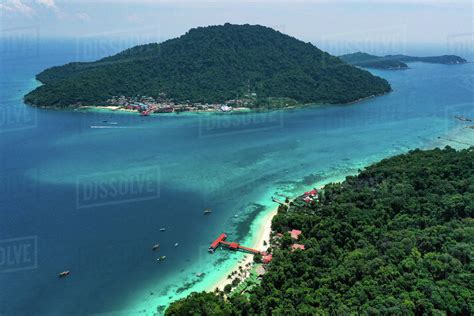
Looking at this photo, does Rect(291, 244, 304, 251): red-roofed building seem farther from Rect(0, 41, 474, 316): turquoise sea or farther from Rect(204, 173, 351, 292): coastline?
Rect(0, 41, 474, 316): turquoise sea

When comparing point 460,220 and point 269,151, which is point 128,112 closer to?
point 269,151

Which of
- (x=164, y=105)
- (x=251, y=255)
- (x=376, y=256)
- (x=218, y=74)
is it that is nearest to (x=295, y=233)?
(x=251, y=255)

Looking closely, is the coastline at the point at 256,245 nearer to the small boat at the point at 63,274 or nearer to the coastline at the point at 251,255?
the coastline at the point at 251,255

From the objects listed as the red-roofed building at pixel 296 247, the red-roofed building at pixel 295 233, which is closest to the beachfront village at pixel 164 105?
the red-roofed building at pixel 295 233

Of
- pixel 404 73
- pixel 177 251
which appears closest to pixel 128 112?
pixel 177 251

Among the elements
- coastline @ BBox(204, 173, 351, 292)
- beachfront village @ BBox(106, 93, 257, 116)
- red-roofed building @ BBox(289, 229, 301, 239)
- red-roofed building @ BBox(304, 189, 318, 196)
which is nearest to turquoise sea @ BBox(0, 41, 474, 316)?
coastline @ BBox(204, 173, 351, 292)

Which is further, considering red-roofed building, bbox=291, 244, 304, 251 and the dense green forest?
red-roofed building, bbox=291, 244, 304, 251
